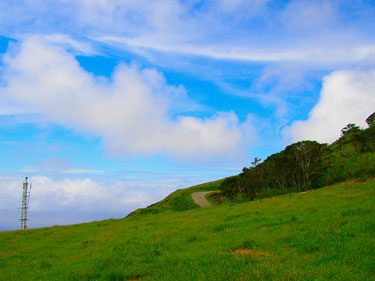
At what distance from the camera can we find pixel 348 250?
33.8 ft

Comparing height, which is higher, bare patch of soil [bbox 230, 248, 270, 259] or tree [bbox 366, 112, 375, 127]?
tree [bbox 366, 112, 375, 127]

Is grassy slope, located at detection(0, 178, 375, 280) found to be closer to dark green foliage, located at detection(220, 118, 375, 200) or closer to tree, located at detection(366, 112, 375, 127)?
dark green foliage, located at detection(220, 118, 375, 200)

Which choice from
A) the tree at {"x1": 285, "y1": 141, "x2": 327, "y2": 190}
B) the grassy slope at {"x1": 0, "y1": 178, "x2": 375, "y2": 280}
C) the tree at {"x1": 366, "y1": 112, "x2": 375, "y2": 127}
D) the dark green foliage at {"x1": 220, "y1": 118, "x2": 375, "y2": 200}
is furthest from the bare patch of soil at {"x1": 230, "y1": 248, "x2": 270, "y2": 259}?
the tree at {"x1": 366, "y1": 112, "x2": 375, "y2": 127}

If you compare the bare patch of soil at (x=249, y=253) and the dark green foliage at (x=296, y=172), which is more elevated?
the dark green foliage at (x=296, y=172)

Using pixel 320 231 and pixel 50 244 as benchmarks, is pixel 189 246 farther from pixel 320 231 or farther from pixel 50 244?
pixel 50 244

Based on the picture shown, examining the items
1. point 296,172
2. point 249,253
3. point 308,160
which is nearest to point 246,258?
point 249,253

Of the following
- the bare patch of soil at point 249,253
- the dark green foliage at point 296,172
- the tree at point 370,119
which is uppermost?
the tree at point 370,119

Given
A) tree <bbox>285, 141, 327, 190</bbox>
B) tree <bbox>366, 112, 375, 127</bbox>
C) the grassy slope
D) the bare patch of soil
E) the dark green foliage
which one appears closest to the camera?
the grassy slope

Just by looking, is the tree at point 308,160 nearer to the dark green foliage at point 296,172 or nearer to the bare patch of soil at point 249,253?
the dark green foliage at point 296,172

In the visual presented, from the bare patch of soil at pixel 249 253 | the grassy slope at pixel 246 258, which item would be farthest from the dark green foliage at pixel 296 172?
the bare patch of soil at pixel 249 253

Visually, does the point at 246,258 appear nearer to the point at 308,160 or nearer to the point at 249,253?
the point at 249,253


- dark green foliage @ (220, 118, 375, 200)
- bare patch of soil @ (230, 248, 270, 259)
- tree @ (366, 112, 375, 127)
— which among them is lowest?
bare patch of soil @ (230, 248, 270, 259)

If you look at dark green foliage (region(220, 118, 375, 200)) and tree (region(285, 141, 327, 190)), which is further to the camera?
tree (region(285, 141, 327, 190))

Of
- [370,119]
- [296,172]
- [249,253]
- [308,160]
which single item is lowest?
[249,253]
